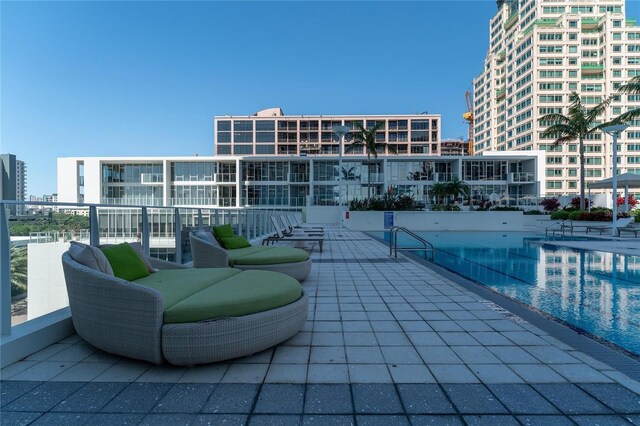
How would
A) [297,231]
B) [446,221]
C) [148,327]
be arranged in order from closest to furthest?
1. [148,327]
2. [297,231]
3. [446,221]

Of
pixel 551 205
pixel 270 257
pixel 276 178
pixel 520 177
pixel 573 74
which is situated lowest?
pixel 270 257

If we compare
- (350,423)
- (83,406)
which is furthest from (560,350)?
(83,406)

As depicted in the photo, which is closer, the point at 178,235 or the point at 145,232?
the point at 145,232

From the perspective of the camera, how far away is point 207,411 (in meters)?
2.17

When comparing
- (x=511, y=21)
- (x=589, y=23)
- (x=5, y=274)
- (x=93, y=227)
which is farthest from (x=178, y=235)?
(x=511, y=21)

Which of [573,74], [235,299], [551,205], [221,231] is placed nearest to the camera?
[235,299]

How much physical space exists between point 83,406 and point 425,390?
7.66ft

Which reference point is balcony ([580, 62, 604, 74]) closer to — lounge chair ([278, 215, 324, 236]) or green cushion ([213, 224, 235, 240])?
lounge chair ([278, 215, 324, 236])

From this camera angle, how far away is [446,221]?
22.7 m

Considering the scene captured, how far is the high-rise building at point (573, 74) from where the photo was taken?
67562 millimetres

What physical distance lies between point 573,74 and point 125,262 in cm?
9179

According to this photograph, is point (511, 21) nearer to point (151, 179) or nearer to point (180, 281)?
point (151, 179)

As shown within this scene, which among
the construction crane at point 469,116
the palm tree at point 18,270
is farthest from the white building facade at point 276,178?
the construction crane at point 469,116

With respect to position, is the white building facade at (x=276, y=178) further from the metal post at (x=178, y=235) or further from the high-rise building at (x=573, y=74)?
the high-rise building at (x=573, y=74)
